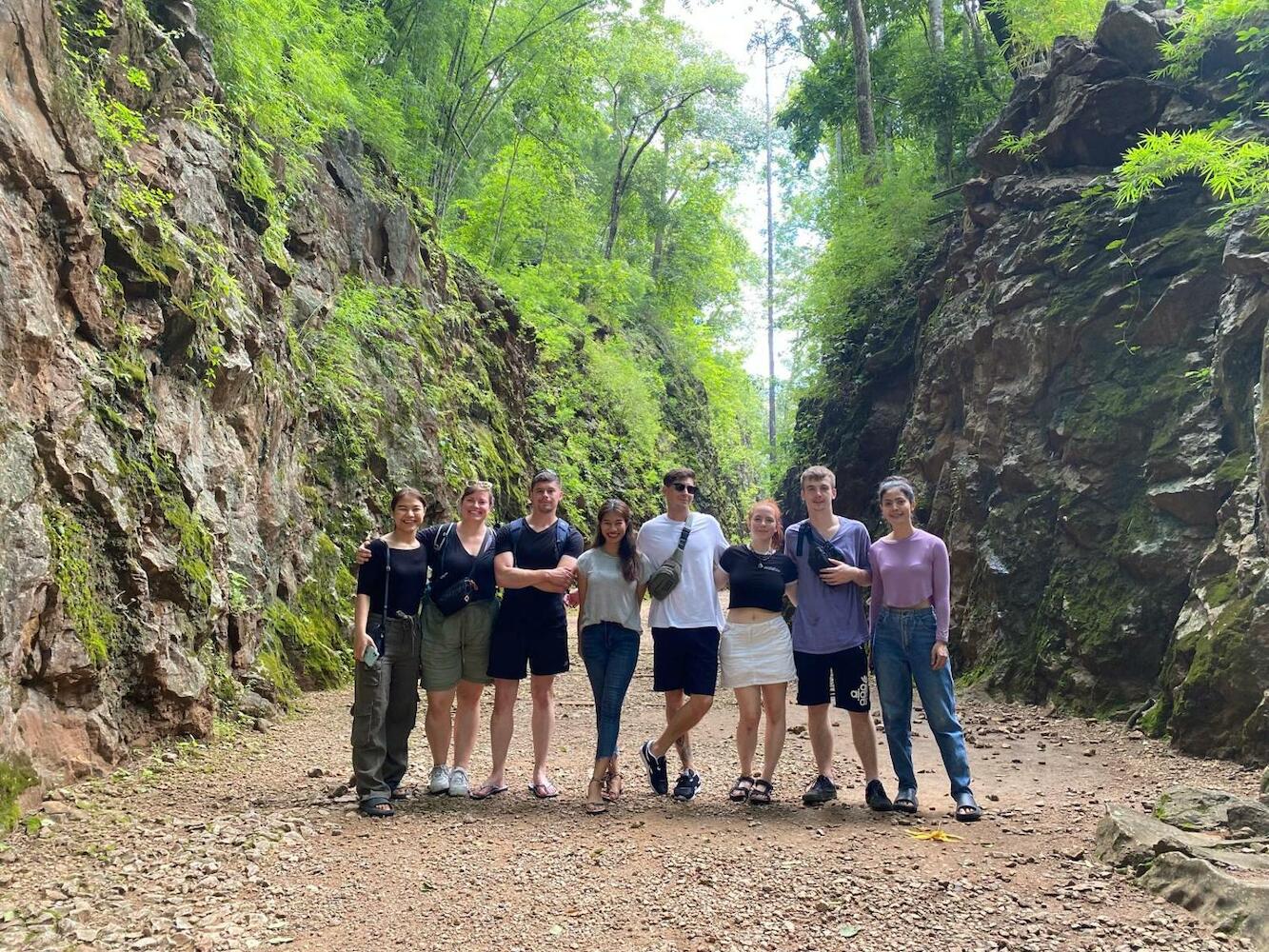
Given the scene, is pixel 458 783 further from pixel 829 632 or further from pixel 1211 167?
pixel 1211 167

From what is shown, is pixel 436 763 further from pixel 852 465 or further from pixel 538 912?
pixel 852 465

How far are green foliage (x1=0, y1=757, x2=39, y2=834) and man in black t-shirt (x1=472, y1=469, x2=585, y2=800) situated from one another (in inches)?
98.2

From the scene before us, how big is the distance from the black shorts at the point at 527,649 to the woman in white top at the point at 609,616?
170 millimetres

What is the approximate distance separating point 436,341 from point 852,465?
8.33 m

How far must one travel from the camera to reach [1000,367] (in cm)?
1109

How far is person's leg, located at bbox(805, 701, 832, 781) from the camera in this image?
→ 17.1 feet

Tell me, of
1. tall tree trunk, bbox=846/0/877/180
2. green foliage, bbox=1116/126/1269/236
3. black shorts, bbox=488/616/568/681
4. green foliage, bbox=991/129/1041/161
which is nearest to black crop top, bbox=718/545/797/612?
black shorts, bbox=488/616/568/681

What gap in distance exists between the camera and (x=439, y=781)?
5457 millimetres

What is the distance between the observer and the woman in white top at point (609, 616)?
206 inches

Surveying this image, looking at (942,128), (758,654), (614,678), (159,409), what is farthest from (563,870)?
(942,128)

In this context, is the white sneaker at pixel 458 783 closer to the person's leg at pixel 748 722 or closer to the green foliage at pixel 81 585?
the person's leg at pixel 748 722

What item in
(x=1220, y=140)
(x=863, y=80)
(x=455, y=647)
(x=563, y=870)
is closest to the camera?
(x=563, y=870)

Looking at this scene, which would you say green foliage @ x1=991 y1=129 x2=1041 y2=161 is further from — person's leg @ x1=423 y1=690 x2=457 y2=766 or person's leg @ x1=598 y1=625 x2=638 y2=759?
person's leg @ x1=423 y1=690 x2=457 y2=766

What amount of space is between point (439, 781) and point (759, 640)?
7.61 feet
